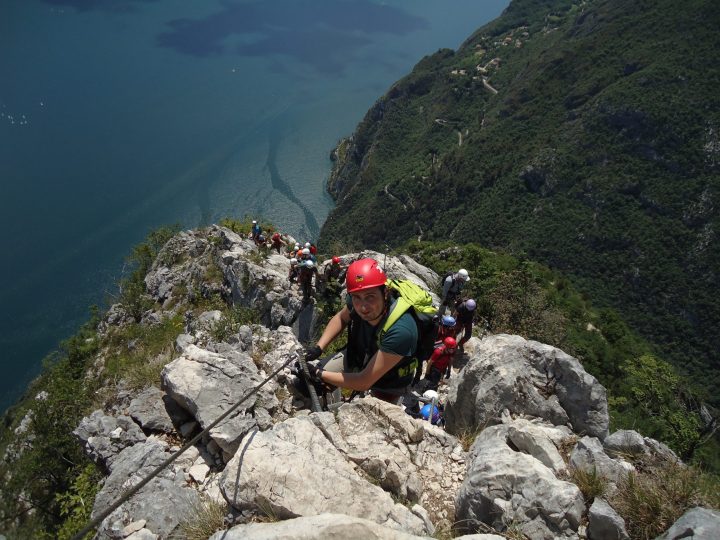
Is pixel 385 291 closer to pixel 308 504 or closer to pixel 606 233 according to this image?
pixel 308 504

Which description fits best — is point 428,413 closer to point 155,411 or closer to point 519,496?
point 519,496

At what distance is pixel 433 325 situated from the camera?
496cm

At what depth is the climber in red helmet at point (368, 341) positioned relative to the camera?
4.25m

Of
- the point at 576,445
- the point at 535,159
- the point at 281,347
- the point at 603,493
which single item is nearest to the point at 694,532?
the point at 603,493

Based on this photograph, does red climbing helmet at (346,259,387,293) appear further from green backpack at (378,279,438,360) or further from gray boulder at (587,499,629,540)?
gray boulder at (587,499,629,540)

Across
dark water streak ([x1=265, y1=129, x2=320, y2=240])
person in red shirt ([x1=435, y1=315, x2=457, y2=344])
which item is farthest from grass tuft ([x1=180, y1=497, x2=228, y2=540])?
dark water streak ([x1=265, y1=129, x2=320, y2=240])

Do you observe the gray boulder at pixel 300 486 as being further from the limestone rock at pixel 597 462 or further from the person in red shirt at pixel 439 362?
the person in red shirt at pixel 439 362

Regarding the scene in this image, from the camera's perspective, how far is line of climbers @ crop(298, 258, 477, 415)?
168 inches

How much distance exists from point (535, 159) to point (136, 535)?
337ft

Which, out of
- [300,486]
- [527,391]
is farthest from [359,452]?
[527,391]

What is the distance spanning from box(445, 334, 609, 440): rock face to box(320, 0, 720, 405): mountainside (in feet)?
197

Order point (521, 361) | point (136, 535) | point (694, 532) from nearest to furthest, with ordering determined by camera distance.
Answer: point (694, 532)
point (136, 535)
point (521, 361)

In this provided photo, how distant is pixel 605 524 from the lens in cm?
378

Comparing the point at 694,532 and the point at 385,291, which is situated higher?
the point at 385,291
